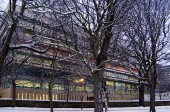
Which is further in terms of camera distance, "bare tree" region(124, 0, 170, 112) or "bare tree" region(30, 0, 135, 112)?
"bare tree" region(124, 0, 170, 112)

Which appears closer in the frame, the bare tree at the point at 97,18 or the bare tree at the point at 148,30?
the bare tree at the point at 97,18

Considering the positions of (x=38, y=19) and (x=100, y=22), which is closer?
(x=100, y=22)

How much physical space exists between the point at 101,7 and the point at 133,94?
10236cm

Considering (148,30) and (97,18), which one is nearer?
(97,18)

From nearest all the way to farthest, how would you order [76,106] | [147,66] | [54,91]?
1. [147,66]
2. [76,106]
3. [54,91]

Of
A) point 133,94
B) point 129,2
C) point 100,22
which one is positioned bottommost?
point 133,94

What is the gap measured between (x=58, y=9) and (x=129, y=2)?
3787 mm

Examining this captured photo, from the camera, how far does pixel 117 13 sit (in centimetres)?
1784

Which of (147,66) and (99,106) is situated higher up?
(147,66)

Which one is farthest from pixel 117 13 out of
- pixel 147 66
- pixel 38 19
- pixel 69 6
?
Result: pixel 147 66

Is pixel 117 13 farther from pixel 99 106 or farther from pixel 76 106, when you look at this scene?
pixel 76 106

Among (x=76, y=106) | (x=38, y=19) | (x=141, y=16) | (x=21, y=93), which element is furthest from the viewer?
(x=21, y=93)

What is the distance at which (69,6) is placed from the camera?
17438mm

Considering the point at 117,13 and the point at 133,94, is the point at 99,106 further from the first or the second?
the point at 133,94
